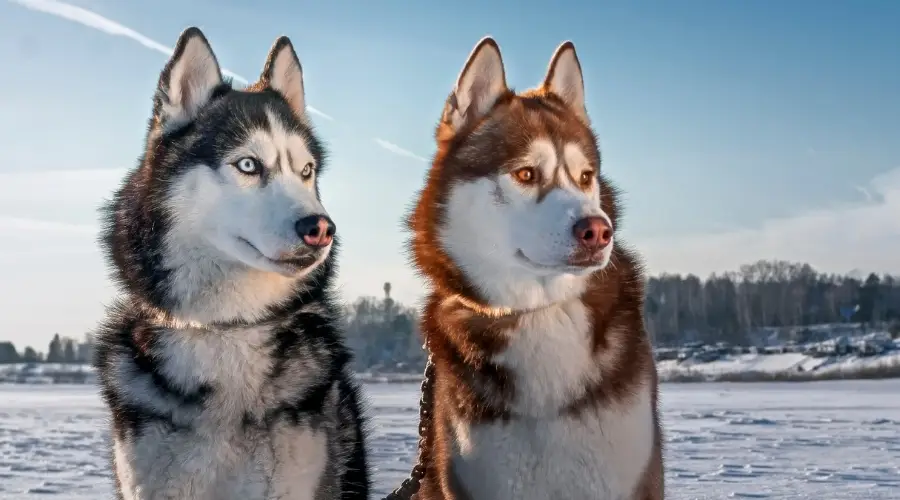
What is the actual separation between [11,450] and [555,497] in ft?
44.5

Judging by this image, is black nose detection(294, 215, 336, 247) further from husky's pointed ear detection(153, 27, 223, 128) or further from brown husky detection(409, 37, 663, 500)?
husky's pointed ear detection(153, 27, 223, 128)

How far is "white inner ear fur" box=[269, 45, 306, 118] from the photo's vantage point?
4352 mm

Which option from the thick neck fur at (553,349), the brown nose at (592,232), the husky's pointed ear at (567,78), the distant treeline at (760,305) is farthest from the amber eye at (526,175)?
the distant treeline at (760,305)

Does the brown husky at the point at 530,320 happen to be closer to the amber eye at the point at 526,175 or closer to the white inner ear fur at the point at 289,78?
the amber eye at the point at 526,175

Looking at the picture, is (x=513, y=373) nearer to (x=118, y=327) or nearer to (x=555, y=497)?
(x=555, y=497)

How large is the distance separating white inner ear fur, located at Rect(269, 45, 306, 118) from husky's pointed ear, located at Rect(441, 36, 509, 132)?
82 cm

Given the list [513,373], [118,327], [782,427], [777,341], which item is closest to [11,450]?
[118,327]

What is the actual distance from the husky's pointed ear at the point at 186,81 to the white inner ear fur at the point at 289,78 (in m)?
0.32

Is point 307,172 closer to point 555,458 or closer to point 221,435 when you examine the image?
point 221,435

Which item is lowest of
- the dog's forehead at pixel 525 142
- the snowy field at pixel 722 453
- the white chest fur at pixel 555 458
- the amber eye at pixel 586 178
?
the snowy field at pixel 722 453

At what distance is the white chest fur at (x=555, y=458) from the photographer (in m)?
3.78

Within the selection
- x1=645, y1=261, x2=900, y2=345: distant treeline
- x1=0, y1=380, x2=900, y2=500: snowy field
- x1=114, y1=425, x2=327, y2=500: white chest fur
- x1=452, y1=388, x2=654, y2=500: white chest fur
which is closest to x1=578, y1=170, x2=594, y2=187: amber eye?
x1=452, y1=388, x2=654, y2=500: white chest fur

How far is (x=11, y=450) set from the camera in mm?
14352

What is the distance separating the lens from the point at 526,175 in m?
4.02
